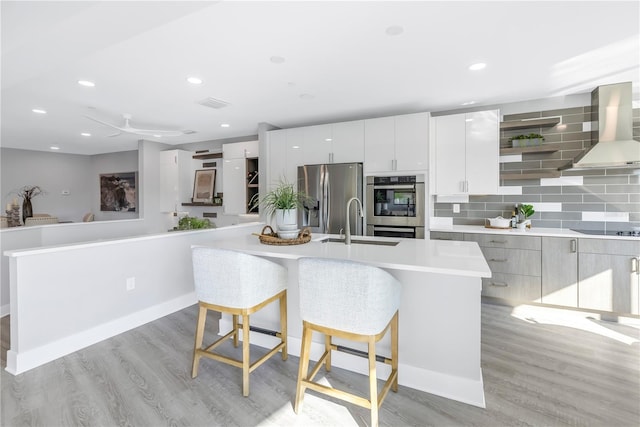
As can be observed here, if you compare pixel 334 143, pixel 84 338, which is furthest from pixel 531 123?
pixel 84 338

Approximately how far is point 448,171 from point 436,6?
7.60ft

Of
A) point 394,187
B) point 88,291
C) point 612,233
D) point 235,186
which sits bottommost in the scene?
point 88,291

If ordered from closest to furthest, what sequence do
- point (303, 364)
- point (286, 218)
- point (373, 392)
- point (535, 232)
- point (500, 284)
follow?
point (373, 392) < point (303, 364) < point (286, 218) < point (535, 232) < point (500, 284)

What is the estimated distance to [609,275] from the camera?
3.03 metres

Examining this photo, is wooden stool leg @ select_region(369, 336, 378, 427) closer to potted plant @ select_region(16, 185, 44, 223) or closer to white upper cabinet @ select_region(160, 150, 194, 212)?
white upper cabinet @ select_region(160, 150, 194, 212)

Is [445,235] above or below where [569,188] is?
below

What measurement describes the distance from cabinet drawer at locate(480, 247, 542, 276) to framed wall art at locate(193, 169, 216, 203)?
487 centimetres

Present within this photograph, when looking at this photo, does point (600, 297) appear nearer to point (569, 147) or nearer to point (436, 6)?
point (569, 147)

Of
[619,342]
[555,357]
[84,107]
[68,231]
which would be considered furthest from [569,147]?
[68,231]

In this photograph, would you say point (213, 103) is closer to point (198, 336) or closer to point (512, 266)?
point (198, 336)

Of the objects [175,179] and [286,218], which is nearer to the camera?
[286,218]

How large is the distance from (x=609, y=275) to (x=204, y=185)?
620 cm

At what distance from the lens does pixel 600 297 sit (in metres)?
3.07

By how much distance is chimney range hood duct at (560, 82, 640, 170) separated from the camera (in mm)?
3113
